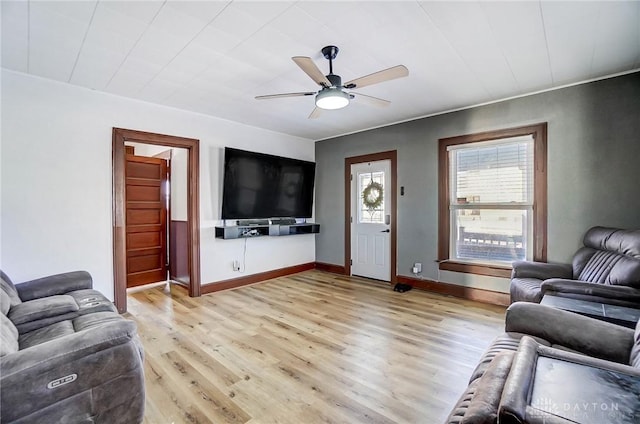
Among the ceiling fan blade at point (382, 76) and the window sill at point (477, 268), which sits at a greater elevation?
the ceiling fan blade at point (382, 76)

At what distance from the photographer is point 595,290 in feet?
7.50

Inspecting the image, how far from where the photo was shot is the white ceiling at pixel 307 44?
1970 millimetres

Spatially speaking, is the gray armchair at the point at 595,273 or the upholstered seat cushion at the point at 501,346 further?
the gray armchair at the point at 595,273

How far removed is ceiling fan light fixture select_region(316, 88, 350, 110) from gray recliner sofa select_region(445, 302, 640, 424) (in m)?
2.01

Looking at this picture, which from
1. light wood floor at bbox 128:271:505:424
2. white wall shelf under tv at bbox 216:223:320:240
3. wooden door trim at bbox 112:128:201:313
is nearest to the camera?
light wood floor at bbox 128:271:505:424

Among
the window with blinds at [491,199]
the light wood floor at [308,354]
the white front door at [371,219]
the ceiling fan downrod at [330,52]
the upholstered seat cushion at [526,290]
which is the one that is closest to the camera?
the light wood floor at [308,354]

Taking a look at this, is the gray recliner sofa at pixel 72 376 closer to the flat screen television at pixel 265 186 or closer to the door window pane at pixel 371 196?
the flat screen television at pixel 265 186

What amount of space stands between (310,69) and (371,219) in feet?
10.9

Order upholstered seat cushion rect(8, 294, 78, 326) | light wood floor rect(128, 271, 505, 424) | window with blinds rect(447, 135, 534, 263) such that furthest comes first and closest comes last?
window with blinds rect(447, 135, 534, 263) < upholstered seat cushion rect(8, 294, 78, 326) < light wood floor rect(128, 271, 505, 424)

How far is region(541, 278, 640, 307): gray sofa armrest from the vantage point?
7.14 feet

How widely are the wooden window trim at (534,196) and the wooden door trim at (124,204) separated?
354 cm

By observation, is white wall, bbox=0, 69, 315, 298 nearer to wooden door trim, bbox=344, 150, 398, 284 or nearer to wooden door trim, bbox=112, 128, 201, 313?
wooden door trim, bbox=112, 128, 201, 313

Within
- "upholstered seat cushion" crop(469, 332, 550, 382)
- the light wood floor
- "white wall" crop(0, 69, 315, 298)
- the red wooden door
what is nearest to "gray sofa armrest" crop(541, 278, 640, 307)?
the light wood floor

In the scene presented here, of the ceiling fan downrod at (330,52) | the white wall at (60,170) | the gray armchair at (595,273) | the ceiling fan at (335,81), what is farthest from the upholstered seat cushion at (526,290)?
the white wall at (60,170)
